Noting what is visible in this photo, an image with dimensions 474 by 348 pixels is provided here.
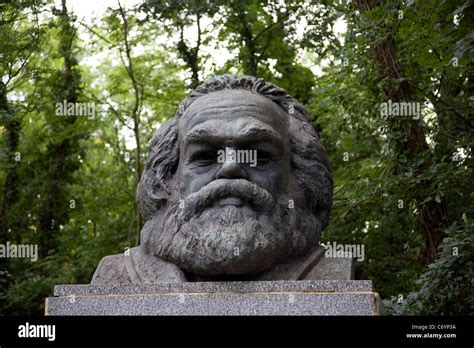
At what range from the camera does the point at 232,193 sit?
5.70 metres

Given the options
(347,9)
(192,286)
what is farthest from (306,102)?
(192,286)

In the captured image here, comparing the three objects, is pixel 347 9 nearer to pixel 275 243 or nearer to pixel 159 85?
pixel 159 85

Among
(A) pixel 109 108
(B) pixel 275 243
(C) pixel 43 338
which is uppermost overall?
(A) pixel 109 108

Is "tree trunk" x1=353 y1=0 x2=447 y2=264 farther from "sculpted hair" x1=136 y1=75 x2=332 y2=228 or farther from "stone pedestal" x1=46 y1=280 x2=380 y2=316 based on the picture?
"stone pedestal" x1=46 y1=280 x2=380 y2=316

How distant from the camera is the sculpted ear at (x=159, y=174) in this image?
6281 mm

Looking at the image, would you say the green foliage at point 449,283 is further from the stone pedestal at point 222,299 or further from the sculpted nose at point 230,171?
the sculpted nose at point 230,171

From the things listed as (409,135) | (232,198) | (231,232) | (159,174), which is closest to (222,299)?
(231,232)

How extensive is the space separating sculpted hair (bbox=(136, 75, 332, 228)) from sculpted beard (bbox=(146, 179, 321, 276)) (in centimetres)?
31

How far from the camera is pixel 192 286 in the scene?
5.39m

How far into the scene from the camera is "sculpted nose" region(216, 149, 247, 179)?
18.8 feet

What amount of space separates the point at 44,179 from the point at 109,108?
182 centimetres

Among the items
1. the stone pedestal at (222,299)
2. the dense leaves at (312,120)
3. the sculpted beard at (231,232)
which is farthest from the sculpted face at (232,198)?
the dense leaves at (312,120)

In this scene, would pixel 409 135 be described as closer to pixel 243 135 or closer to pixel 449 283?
pixel 449 283

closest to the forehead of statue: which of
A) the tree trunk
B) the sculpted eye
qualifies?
the sculpted eye
